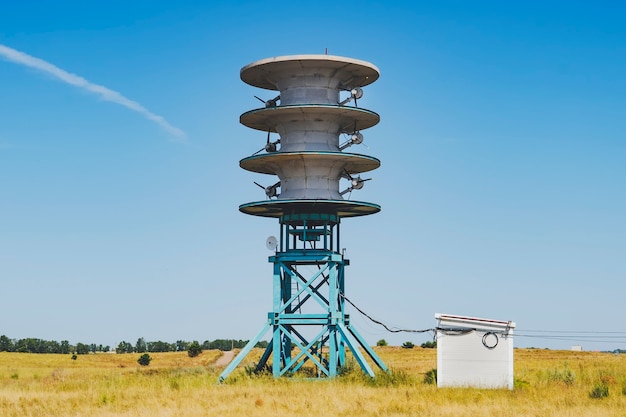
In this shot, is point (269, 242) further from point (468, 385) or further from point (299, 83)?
point (468, 385)

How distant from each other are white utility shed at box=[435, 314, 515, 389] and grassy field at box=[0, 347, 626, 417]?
49.7 inches

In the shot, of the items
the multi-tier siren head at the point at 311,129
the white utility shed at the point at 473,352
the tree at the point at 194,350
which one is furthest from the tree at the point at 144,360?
the white utility shed at the point at 473,352

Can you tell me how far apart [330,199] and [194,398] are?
38.7 feet

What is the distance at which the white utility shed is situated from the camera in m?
38.8

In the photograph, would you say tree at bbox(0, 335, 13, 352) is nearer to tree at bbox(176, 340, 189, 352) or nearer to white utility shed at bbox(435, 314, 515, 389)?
tree at bbox(176, 340, 189, 352)

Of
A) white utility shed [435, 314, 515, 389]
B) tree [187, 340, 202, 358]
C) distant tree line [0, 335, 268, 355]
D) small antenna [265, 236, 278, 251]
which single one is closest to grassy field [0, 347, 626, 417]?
white utility shed [435, 314, 515, 389]

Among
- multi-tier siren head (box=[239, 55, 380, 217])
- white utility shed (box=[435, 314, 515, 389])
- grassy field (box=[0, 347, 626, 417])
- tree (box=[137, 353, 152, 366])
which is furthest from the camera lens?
tree (box=[137, 353, 152, 366])

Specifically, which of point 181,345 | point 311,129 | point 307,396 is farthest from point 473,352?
point 181,345

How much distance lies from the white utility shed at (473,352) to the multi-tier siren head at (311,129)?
26.0ft

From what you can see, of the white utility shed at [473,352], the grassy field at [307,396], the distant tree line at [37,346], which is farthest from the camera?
the distant tree line at [37,346]

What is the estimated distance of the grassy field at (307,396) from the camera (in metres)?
31.5

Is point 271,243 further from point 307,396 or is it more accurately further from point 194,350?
point 194,350

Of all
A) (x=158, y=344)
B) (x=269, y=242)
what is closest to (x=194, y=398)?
(x=269, y=242)

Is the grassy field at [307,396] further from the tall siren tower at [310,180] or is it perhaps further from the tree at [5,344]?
the tree at [5,344]
